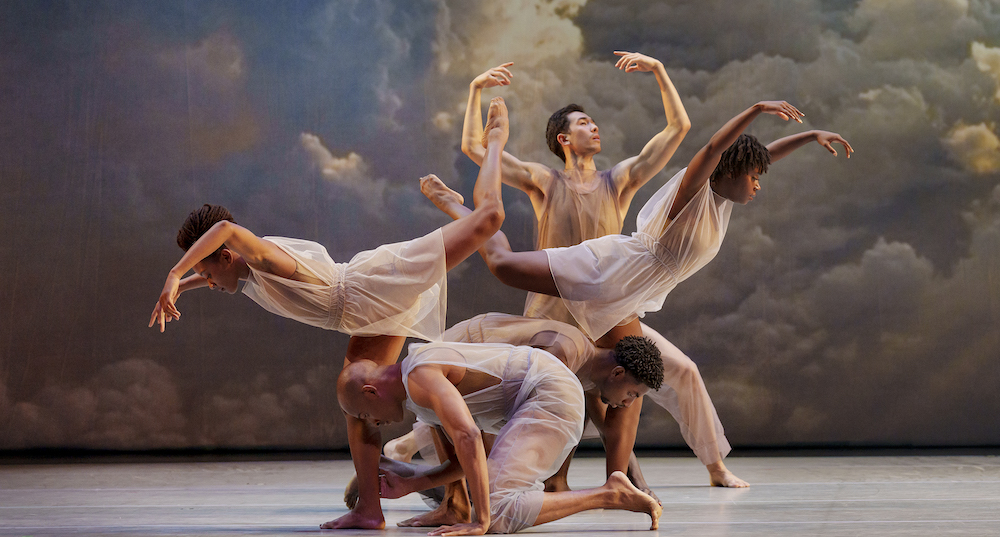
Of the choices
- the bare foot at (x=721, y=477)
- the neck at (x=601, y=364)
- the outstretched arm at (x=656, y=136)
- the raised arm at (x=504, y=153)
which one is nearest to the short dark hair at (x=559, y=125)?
the raised arm at (x=504, y=153)

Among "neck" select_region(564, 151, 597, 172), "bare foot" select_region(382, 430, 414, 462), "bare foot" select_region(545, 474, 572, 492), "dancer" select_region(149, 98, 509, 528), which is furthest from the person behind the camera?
"neck" select_region(564, 151, 597, 172)

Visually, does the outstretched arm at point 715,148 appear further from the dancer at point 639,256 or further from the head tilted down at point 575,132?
the head tilted down at point 575,132

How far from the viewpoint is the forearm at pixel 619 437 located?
322cm

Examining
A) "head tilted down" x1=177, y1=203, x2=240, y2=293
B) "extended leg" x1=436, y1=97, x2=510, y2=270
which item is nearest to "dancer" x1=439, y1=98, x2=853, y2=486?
"extended leg" x1=436, y1=97, x2=510, y2=270

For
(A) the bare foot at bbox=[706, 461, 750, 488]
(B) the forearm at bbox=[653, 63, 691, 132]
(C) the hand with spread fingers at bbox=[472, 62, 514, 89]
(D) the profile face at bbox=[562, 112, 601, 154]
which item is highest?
(C) the hand with spread fingers at bbox=[472, 62, 514, 89]

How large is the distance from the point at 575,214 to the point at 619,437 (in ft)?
3.27

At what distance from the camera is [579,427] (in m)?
2.63

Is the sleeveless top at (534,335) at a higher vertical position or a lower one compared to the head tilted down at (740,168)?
lower

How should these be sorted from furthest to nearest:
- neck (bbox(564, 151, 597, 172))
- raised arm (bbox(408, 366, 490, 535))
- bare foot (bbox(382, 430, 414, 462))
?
1. neck (bbox(564, 151, 597, 172))
2. bare foot (bbox(382, 430, 414, 462))
3. raised arm (bbox(408, 366, 490, 535))

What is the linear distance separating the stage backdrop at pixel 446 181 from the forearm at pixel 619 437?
255 cm

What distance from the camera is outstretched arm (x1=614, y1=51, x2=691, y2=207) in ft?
11.9

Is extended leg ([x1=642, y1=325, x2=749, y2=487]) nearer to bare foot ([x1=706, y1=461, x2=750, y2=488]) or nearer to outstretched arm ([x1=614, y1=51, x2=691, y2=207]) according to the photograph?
bare foot ([x1=706, y1=461, x2=750, y2=488])

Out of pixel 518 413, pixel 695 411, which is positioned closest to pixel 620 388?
pixel 518 413

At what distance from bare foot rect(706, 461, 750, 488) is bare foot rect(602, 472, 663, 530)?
156 centimetres
